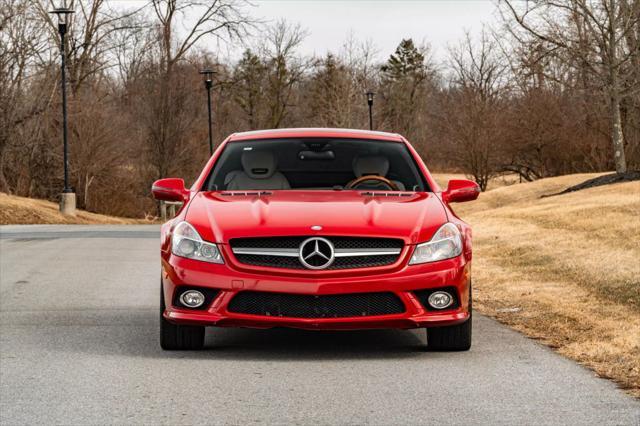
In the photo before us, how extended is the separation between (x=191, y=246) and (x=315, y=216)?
87 centimetres

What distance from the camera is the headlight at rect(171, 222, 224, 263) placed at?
759 centimetres

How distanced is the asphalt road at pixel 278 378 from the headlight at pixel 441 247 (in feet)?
2.35

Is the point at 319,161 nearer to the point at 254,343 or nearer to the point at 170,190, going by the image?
the point at 170,190

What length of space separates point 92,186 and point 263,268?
41591 millimetres

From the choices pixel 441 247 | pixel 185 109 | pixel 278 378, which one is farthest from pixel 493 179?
pixel 278 378

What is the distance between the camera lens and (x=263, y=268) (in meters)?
7.46

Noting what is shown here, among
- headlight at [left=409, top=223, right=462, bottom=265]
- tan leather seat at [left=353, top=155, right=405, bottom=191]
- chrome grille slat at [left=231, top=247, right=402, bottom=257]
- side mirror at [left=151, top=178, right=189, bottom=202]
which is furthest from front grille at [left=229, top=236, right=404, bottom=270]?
tan leather seat at [left=353, top=155, right=405, bottom=191]

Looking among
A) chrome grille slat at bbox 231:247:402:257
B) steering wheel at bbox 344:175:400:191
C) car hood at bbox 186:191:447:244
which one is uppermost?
steering wheel at bbox 344:175:400:191

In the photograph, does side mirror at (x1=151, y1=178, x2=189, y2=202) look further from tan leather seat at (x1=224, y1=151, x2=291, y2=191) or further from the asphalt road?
the asphalt road

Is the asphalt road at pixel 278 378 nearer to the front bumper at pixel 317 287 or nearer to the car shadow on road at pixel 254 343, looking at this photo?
the car shadow on road at pixel 254 343

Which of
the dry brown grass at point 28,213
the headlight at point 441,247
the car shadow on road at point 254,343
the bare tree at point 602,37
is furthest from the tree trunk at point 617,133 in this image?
the headlight at point 441,247

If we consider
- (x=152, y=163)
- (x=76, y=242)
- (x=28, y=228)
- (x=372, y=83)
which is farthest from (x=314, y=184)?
(x=372, y=83)

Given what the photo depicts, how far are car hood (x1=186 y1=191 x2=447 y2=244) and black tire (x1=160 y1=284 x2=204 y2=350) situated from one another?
2.33 feet

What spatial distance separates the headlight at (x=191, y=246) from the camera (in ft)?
Result: 24.9
